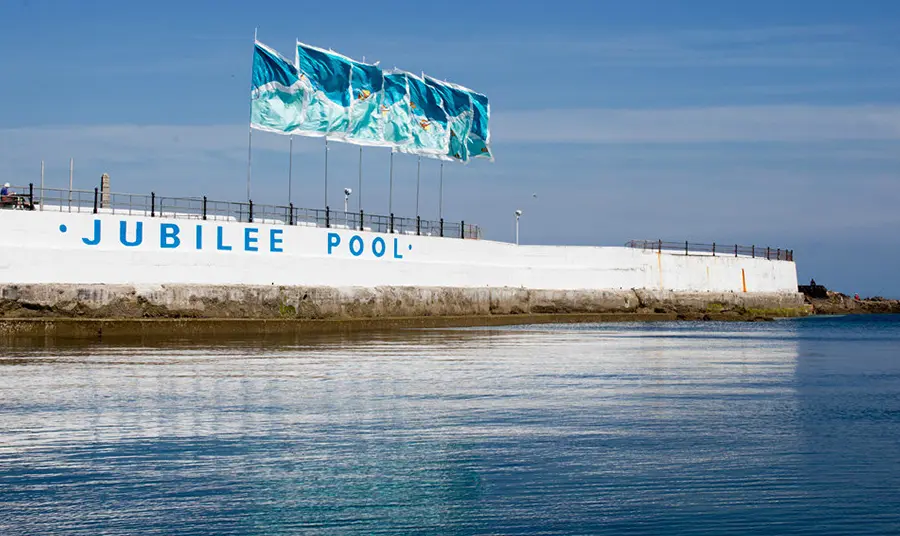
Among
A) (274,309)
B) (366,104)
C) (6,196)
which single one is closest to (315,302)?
(274,309)

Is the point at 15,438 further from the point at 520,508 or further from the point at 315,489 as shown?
the point at 520,508

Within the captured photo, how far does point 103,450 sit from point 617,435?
6.18 meters

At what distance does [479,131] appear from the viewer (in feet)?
175

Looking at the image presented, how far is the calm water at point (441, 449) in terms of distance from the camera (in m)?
8.86

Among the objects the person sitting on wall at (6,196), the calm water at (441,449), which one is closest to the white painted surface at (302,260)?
the person sitting on wall at (6,196)

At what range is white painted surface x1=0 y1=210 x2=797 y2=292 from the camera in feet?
110

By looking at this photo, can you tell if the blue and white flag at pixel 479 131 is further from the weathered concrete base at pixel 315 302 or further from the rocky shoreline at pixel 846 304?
the rocky shoreline at pixel 846 304

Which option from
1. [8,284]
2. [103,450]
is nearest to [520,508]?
[103,450]

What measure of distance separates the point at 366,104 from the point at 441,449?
35705 millimetres

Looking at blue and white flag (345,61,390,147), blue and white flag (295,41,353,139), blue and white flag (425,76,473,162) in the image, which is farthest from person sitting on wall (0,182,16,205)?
blue and white flag (425,76,473,162)

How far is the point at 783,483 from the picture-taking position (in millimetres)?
10141

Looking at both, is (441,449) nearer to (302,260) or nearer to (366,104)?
(302,260)

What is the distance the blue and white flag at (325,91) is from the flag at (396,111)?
→ 115 inches

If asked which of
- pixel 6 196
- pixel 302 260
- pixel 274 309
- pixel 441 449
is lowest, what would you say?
pixel 441 449
